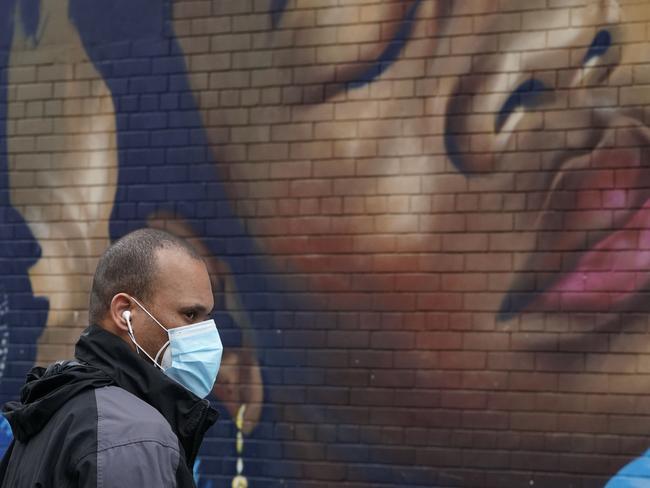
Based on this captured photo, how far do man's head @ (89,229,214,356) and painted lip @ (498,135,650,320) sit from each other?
3.16 meters

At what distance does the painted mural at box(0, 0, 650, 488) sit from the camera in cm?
539

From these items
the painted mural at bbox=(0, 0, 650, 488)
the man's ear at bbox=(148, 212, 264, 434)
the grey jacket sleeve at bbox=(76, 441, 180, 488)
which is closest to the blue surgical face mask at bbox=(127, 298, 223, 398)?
the grey jacket sleeve at bbox=(76, 441, 180, 488)

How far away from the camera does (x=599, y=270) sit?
5355 mm

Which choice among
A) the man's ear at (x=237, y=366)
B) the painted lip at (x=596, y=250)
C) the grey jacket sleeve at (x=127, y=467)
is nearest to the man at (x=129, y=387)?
the grey jacket sleeve at (x=127, y=467)

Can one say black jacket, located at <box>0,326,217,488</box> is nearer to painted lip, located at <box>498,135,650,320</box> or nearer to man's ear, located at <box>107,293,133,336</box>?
man's ear, located at <box>107,293,133,336</box>

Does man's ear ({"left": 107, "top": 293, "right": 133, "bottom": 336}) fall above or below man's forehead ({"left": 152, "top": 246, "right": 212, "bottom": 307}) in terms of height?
below

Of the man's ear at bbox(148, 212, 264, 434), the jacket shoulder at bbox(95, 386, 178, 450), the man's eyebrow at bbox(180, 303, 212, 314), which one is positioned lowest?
the man's ear at bbox(148, 212, 264, 434)

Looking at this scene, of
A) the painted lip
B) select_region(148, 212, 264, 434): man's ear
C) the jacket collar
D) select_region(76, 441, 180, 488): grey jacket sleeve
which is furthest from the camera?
select_region(148, 212, 264, 434): man's ear

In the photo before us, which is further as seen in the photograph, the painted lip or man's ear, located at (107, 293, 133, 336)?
the painted lip

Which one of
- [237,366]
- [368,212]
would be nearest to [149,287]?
[368,212]

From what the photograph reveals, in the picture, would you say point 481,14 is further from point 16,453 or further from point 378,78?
point 16,453

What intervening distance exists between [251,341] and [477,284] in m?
1.34

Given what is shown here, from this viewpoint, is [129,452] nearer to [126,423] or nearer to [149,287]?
[126,423]

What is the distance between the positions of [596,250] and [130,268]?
11.0 feet
